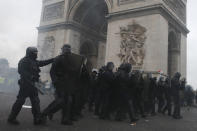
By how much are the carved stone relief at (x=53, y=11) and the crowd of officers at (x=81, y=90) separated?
12896 millimetres

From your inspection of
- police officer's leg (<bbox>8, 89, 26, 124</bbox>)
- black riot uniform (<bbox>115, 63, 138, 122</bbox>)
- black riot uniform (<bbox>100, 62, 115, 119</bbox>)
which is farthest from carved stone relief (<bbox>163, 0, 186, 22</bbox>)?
police officer's leg (<bbox>8, 89, 26, 124</bbox>)

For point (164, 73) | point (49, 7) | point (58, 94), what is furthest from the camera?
point (49, 7)

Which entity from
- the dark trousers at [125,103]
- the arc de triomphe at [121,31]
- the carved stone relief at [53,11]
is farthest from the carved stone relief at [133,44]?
the dark trousers at [125,103]

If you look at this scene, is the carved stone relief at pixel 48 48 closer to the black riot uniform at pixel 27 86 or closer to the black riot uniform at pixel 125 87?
the black riot uniform at pixel 125 87

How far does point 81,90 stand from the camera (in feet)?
18.6

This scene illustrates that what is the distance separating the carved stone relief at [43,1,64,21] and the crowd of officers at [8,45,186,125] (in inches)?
508

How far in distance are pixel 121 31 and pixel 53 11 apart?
8.71 m

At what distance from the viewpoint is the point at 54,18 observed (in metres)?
20.1

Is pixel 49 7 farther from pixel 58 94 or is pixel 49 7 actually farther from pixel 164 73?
pixel 58 94

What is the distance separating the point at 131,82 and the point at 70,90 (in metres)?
2.29

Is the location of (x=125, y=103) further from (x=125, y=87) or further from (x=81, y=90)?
(x=81, y=90)

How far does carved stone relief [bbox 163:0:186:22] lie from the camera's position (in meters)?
16.2

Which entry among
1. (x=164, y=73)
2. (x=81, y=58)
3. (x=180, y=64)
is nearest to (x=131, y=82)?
(x=81, y=58)

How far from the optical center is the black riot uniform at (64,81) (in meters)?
4.66
